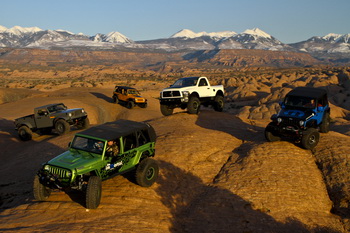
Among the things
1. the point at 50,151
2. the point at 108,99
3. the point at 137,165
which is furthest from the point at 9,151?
the point at 108,99

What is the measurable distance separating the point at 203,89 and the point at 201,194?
971 centimetres

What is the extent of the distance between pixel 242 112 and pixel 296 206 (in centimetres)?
2782

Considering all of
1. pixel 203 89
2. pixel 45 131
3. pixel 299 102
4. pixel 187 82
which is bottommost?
pixel 45 131

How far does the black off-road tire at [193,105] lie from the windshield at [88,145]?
9.44m

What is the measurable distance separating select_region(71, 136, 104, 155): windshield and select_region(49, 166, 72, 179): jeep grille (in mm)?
974

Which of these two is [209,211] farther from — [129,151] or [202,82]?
[202,82]

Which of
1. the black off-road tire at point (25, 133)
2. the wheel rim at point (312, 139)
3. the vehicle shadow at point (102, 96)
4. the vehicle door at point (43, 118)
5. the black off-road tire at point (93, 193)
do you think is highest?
the wheel rim at point (312, 139)

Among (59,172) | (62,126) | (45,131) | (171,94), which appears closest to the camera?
(59,172)

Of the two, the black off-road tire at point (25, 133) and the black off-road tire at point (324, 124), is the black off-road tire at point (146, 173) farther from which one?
the black off-road tire at point (25, 133)

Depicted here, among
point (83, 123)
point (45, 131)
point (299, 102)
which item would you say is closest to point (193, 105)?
point (299, 102)

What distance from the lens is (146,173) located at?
378 inches

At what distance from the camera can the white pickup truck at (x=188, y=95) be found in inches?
700

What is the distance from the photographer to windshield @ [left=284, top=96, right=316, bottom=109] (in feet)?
43.7

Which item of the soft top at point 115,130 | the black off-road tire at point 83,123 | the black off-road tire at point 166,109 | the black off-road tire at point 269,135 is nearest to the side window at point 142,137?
the soft top at point 115,130
